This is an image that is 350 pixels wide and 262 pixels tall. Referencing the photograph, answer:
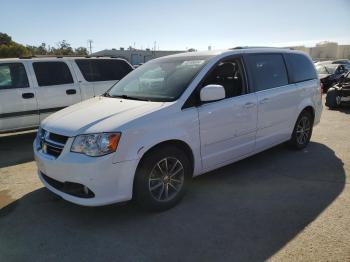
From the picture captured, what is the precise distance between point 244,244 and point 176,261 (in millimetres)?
679

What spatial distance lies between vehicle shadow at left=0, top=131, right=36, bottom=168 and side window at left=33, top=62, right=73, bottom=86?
1354 millimetres

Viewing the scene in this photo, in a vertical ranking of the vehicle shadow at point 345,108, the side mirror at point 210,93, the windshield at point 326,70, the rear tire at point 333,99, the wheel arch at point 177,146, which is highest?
the side mirror at point 210,93

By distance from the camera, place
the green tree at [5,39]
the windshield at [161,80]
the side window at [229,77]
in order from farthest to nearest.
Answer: the green tree at [5,39]
the side window at [229,77]
the windshield at [161,80]

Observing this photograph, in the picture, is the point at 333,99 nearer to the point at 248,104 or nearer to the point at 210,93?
the point at 248,104

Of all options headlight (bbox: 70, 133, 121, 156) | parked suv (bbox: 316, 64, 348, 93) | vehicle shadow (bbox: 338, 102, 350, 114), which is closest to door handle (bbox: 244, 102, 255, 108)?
headlight (bbox: 70, 133, 121, 156)

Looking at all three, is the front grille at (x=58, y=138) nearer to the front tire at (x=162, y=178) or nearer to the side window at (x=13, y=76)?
the front tire at (x=162, y=178)

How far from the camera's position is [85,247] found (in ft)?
10.5

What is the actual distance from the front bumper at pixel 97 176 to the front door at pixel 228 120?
3.69 ft

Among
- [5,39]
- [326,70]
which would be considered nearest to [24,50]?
[5,39]

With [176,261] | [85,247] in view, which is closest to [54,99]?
[85,247]

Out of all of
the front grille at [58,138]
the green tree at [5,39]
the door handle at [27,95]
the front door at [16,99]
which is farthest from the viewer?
the green tree at [5,39]

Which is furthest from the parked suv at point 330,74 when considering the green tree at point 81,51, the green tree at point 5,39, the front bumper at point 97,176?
the green tree at point 5,39

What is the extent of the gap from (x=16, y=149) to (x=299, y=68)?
18.4 feet

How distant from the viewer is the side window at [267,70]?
4.95 meters
